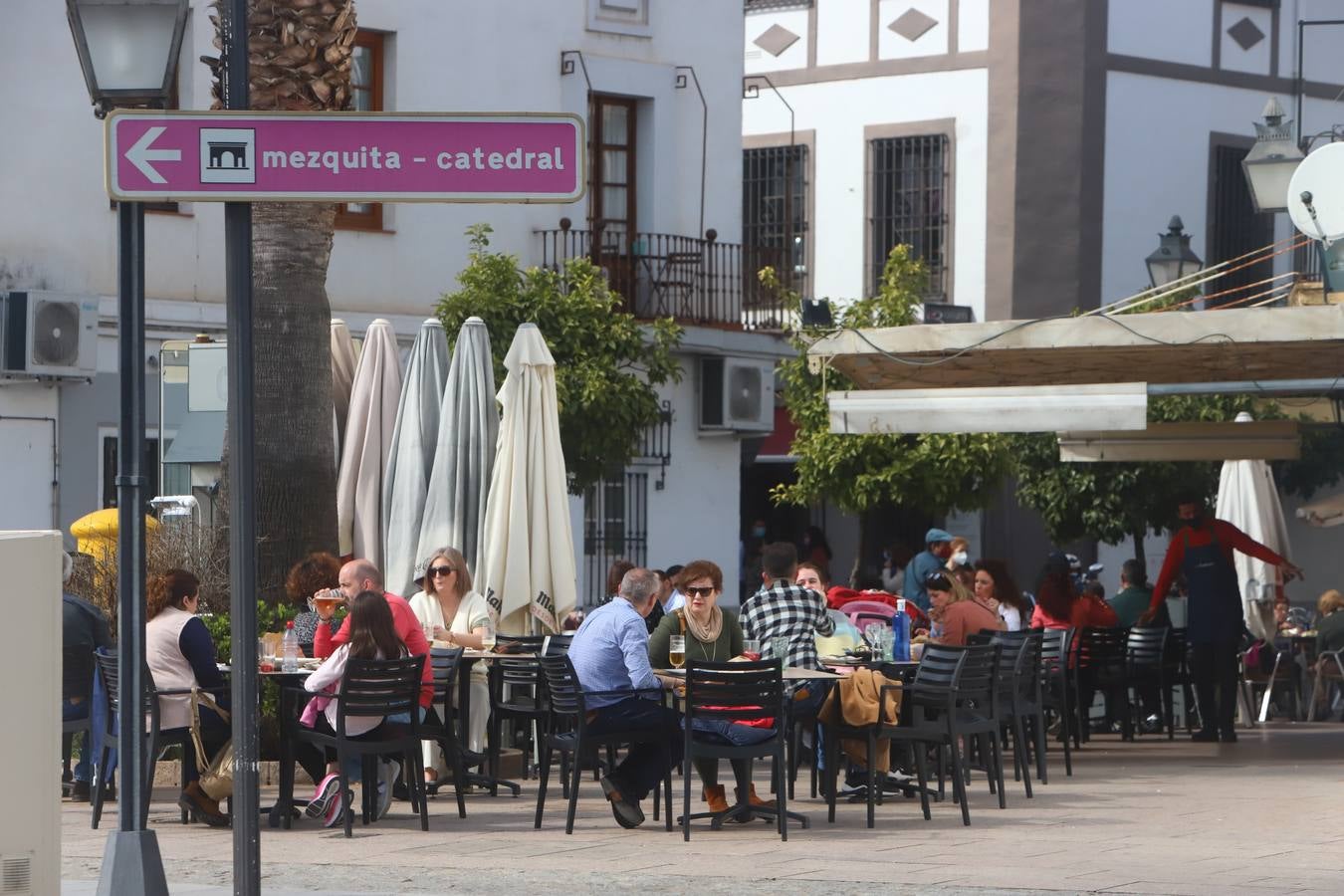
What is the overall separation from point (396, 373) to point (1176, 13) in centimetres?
1800

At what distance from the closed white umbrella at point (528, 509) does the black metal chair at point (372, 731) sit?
2.87m

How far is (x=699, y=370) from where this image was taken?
83.9 feet

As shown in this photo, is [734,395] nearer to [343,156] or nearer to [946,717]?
[946,717]

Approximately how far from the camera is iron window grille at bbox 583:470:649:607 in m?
24.5

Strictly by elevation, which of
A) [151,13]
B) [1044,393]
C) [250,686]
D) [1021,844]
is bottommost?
[1021,844]

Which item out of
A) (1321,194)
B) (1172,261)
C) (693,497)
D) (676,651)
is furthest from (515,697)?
(693,497)

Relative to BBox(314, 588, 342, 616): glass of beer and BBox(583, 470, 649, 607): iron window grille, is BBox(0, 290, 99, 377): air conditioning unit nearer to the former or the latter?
BBox(583, 470, 649, 607): iron window grille

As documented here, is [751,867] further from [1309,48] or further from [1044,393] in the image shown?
[1309,48]

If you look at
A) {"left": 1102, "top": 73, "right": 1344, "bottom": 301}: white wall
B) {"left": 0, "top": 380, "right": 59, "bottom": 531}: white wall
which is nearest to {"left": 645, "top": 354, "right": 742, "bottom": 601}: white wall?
{"left": 1102, "top": 73, "right": 1344, "bottom": 301}: white wall

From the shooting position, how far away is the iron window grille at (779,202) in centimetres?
3153

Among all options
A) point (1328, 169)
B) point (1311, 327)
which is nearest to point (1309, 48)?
point (1328, 169)

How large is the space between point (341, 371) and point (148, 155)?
9344 millimetres

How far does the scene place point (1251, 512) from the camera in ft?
70.9

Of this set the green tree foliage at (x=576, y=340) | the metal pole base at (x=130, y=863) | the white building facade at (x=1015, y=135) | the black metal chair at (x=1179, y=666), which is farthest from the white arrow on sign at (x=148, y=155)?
the white building facade at (x=1015, y=135)
